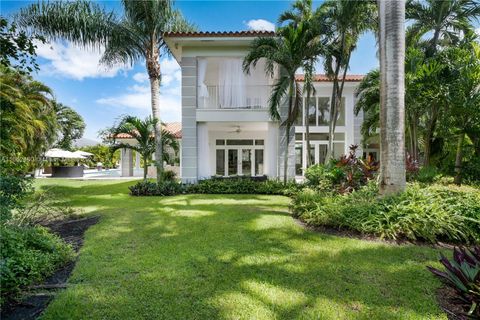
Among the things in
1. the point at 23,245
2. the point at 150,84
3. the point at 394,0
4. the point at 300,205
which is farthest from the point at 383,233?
the point at 150,84

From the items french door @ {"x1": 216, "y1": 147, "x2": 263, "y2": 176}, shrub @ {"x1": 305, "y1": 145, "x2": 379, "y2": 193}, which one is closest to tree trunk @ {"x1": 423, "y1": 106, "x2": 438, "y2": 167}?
shrub @ {"x1": 305, "y1": 145, "x2": 379, "y2": 193}

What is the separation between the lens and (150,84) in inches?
485

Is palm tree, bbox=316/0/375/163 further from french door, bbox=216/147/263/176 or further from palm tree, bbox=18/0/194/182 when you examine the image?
palm tree, bbox=18/0/194/182

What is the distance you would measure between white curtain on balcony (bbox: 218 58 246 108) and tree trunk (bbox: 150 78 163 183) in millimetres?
3123

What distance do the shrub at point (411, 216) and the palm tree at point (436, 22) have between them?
5.47m


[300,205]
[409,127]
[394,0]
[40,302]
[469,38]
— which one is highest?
[469,38]

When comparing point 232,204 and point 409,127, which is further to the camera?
point 409,127

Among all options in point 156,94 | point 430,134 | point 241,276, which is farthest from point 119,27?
point 430,134

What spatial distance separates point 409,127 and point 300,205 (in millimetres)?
7773

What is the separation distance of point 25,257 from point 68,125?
36.0m

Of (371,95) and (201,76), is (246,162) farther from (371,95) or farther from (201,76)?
(371,95)

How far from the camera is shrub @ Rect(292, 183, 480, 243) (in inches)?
199

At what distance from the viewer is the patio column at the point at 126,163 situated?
74.5 feet

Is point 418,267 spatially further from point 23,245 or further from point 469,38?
point 469,38
